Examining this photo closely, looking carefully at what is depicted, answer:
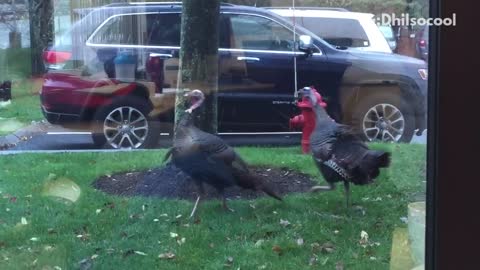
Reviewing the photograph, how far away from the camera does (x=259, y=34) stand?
7.11ft

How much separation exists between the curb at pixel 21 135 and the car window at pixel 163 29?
446 millimetres

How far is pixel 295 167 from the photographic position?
2133 mm

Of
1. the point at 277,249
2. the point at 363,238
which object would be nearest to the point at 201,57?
the point at 277,249

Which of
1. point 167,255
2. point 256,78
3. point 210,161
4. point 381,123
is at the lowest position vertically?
point 167,255

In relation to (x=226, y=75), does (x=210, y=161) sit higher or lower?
lower

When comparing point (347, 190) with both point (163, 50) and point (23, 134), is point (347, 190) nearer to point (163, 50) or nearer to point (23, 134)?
point (163, 50)

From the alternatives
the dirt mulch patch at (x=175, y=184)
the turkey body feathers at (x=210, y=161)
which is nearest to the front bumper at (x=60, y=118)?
the dirt mulch patch at (x=175, y=184)

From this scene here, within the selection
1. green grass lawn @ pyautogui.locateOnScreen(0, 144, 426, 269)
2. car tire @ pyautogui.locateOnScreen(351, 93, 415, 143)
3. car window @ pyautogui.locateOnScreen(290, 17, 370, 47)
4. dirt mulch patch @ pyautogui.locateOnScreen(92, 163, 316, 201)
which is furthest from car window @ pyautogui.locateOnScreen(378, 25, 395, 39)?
dirt mulch patch @ pyautogui.locateOnScreen(92, 163, 316, 201)

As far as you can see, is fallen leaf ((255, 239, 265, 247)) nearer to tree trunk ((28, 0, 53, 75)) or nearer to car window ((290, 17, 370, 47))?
car window ((290, 17, 370, 47))

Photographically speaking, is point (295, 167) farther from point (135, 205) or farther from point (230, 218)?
point (135, 205)

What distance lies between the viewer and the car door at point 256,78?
2.10 meters

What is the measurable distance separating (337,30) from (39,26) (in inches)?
35.0

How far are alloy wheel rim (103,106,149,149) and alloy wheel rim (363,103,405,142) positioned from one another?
2.36 ft

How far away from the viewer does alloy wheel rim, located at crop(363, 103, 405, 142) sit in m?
2.04
